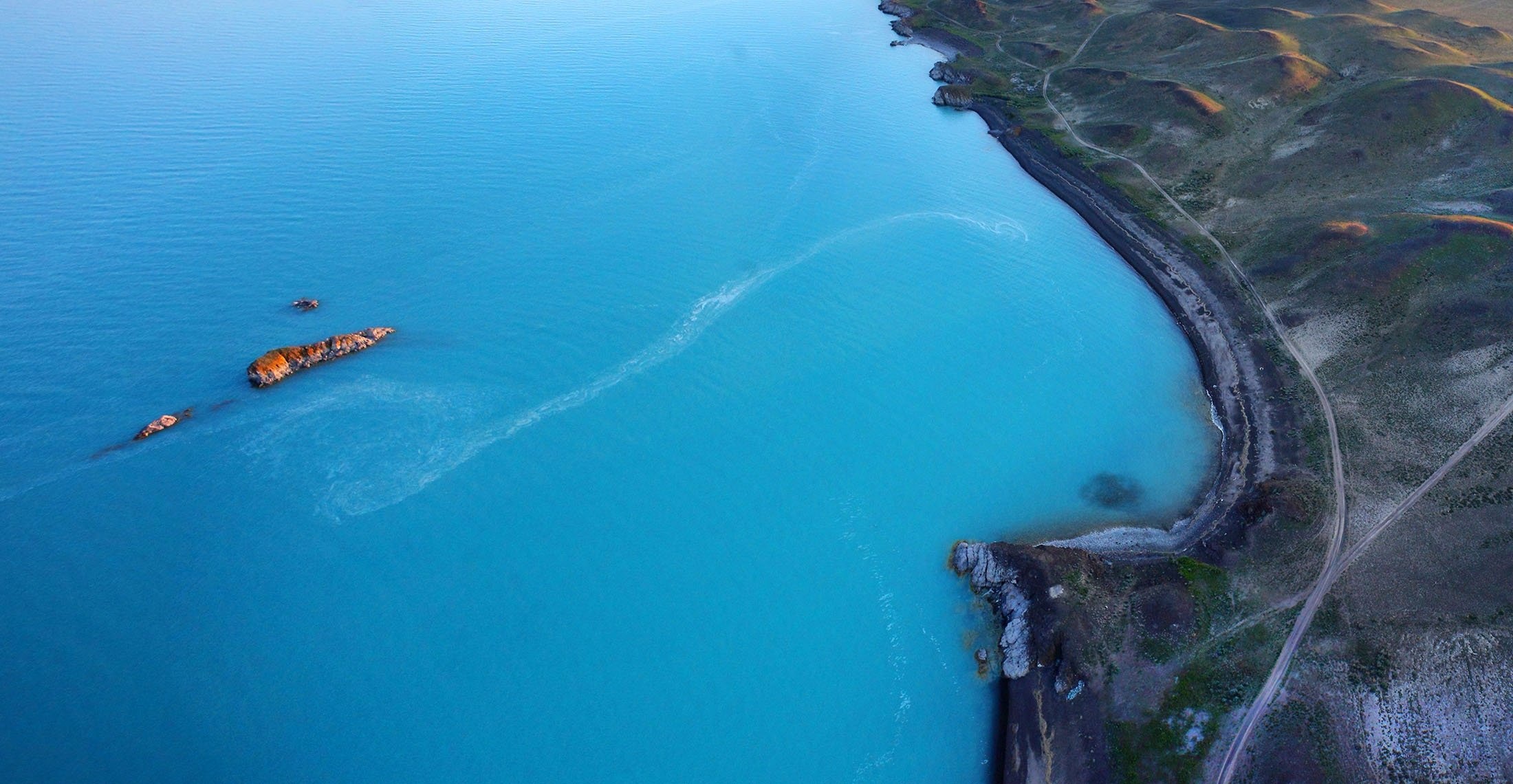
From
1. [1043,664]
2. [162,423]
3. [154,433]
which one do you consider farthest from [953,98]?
[154,433]

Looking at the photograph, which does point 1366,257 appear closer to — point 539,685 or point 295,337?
point 539,685

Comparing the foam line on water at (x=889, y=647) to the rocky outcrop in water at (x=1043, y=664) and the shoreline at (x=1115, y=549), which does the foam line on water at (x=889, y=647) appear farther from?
the shoreline at (x=1115, y=549)

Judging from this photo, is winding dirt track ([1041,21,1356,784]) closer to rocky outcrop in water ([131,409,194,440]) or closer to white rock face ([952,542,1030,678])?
white rock face ([952,542,1030,678])

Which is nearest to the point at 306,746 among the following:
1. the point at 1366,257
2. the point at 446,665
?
the point at 446,665

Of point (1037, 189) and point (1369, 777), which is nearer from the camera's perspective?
point (1369, 777)

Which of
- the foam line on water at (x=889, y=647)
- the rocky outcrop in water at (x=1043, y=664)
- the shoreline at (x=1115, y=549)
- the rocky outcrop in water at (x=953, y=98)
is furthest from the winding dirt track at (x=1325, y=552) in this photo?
the rocky outcrop in water at (x=953, y=98)

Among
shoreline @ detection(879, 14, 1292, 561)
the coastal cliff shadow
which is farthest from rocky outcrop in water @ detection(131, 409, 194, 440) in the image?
shoreline @ detection(879, 14, 1292, 561)

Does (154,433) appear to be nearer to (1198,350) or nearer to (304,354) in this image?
(304,354)
